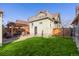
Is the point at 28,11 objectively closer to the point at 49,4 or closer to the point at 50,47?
the point at 49,4

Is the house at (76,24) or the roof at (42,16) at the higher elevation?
the roof at (42,16)

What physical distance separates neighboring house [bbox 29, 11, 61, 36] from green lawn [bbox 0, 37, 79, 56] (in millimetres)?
67

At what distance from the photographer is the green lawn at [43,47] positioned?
8.93ft

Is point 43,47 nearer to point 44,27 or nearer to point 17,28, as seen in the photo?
point 44,27

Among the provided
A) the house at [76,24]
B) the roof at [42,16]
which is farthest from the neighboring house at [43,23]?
the house at [76,24]

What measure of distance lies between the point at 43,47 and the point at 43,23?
23 centimetres

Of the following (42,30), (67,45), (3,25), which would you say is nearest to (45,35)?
(42,30)

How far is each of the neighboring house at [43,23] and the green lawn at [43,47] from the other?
67mm

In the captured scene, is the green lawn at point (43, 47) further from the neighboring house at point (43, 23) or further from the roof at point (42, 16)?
the roof at point (42, 16)

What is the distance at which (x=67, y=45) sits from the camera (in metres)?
2.74

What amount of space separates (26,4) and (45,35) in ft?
1.13

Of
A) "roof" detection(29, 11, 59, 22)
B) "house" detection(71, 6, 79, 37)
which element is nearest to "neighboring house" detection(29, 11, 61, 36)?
"roof" detection(29, 11, 59, 22)

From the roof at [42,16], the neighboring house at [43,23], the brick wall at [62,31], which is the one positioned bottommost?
the brick wall at [62,31]

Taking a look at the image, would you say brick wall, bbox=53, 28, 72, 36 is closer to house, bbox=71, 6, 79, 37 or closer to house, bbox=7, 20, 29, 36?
house, bbox=71, 6, 79, 37
